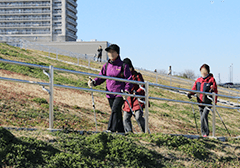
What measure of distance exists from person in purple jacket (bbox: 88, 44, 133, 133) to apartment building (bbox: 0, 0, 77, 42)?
84940 millimetres

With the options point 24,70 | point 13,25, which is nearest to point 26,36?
point 13,25

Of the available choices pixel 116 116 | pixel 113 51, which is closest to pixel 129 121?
pixel 116 116

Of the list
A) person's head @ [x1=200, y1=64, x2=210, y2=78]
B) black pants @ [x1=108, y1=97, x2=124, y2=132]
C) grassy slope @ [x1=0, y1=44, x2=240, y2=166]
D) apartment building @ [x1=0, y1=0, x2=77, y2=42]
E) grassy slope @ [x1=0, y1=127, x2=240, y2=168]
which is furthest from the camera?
apartment building @ [x1=0, y1=0, x2=77, y2=42]

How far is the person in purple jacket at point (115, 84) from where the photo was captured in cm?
577

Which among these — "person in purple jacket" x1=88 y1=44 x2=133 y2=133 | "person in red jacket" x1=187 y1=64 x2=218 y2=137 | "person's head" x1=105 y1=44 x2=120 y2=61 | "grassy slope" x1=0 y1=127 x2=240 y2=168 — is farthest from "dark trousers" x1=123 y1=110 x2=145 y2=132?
"person in red jacket" x1=187 y1=64 x2=218 y2=137

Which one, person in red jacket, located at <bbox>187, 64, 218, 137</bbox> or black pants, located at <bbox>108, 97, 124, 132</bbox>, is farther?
person in red jacket, located at <bbox>187, 64, 218, 137</bbox>

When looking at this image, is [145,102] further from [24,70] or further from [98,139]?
[24,70]

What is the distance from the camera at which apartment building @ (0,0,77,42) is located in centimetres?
8956

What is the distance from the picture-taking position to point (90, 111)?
10.8m

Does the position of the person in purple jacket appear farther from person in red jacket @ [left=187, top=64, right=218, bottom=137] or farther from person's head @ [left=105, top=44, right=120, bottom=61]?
person in red jacket @ [left=187, top=64, right=218, bottom=137]

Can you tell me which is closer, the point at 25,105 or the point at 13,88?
the point at 25,105

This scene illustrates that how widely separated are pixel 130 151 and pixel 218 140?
3148 mm

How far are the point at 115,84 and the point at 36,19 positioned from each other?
90459 millimetres

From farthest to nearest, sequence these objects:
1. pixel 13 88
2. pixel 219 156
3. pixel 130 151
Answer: pixel 13 88
pixel 219 156
pixel 130 151
